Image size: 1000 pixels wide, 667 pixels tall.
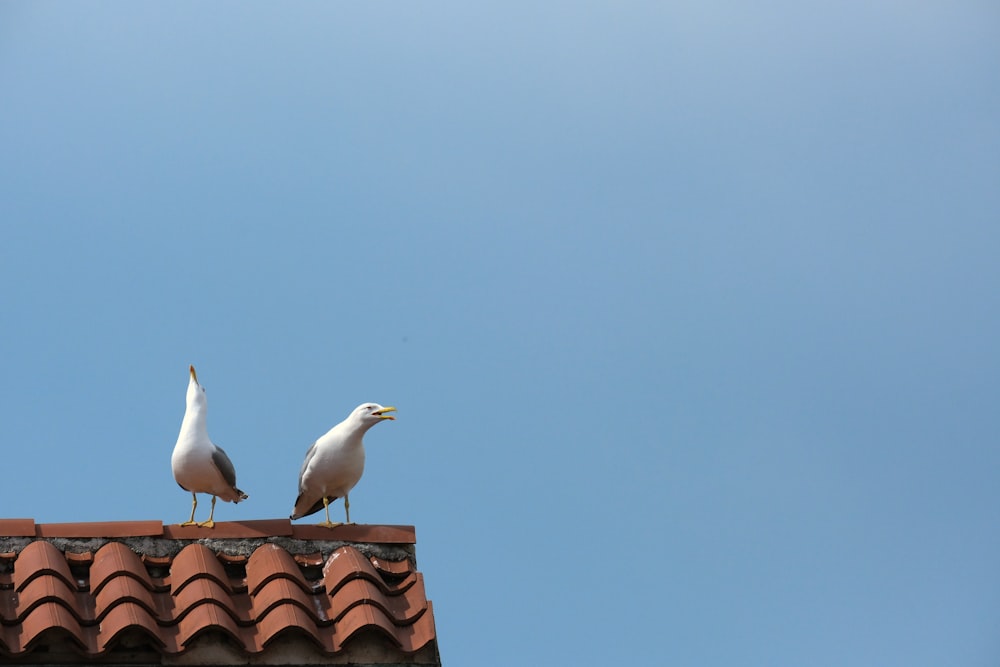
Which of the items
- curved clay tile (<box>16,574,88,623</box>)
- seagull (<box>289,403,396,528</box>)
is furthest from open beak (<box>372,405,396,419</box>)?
curved clay tile (<box>16,574,88,623</box>)

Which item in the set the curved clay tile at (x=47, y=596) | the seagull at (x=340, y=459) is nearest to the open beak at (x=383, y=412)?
the seagull at (x=340, y=459)

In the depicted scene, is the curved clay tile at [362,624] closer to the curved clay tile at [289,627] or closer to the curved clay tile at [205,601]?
the curved clay tile at [289,627]

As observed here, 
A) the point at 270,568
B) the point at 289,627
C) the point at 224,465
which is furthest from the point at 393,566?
the point at 224,465

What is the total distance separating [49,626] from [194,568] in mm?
726

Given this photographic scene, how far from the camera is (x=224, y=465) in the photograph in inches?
316

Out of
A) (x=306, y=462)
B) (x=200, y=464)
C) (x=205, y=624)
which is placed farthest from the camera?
(x=306, y=462)

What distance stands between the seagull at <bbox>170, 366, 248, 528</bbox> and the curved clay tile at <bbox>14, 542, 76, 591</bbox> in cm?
190

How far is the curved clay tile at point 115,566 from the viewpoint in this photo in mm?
5781

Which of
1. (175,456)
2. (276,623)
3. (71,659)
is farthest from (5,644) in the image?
(175,456)

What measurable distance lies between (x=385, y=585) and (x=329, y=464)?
2381 mm

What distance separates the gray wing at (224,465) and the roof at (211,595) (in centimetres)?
169

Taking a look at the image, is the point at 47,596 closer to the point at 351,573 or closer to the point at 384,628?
the point at 351,573

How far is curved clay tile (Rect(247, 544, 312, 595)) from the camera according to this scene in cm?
593

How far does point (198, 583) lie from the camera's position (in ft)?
19.0
